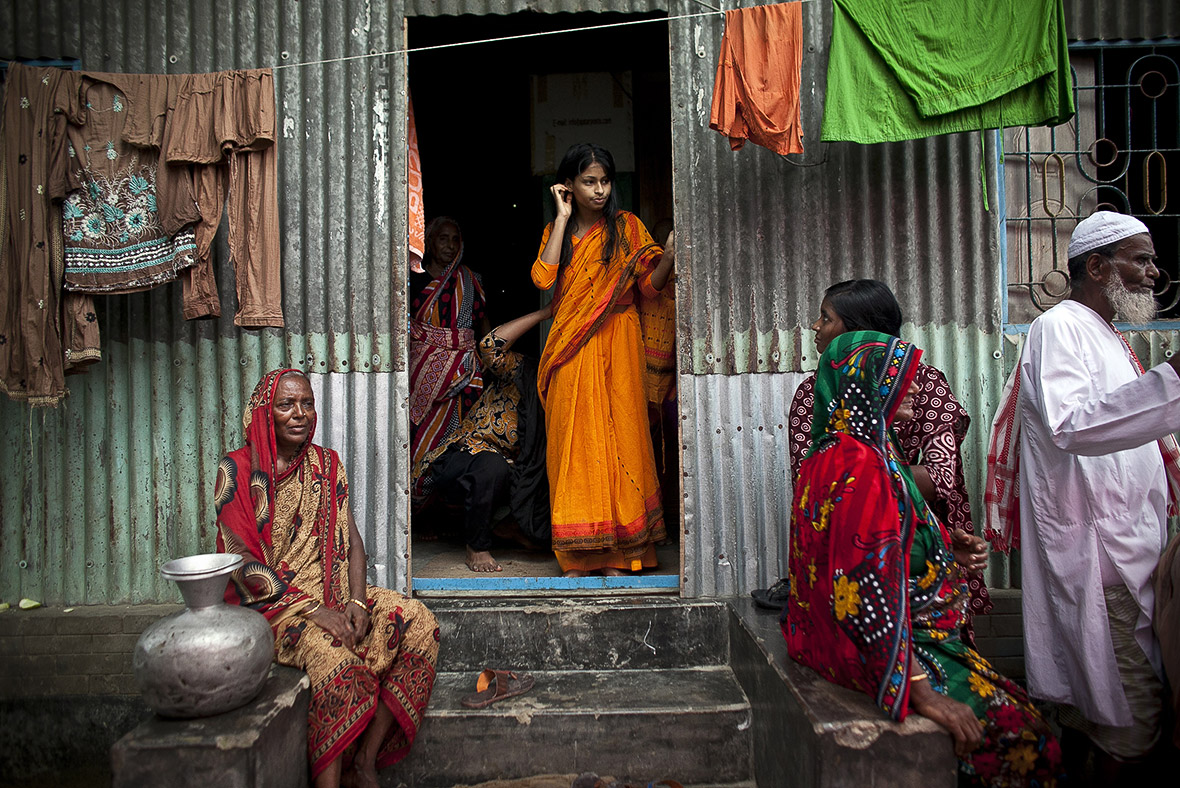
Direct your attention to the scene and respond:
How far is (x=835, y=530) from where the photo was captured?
241cm

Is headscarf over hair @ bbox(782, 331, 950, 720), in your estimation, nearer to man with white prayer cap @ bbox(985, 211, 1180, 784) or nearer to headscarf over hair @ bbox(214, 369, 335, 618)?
man with white prayer cap @ bbox(985, 211, 1180, 784)

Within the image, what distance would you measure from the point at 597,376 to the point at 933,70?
212cm

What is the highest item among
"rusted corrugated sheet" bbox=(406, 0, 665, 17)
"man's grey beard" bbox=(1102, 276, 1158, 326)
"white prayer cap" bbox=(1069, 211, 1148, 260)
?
"rusted corrugated sheet" bbox=(406, 0, 665, 17)

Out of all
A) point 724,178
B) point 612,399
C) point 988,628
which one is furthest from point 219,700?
point 988,628

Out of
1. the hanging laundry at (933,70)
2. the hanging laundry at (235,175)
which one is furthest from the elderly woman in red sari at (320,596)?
the hanging laundry at (933,70)

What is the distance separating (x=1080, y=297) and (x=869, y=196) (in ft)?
3.83

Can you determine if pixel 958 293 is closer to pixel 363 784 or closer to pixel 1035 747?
pixel 1035 747

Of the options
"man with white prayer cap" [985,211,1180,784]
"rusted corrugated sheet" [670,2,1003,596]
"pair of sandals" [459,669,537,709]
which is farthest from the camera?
"rusted corrugated sheet" [670,2,1003,596]

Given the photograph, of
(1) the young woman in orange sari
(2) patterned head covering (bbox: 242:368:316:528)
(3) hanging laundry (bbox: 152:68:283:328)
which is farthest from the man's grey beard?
(3) hanging laundry (bbox: 152:68:283:328)

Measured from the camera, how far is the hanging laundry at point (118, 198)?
3467 millimetres

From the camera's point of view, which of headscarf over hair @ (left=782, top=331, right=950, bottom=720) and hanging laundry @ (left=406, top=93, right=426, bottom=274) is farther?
hanging laundry @ (left=406, top=93, right=426, bottom=274)

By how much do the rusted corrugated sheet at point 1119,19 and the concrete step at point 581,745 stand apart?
3.75 metres

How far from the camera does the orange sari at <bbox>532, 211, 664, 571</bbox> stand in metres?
4.05

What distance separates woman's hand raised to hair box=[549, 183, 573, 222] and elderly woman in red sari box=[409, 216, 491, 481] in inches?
46.2
